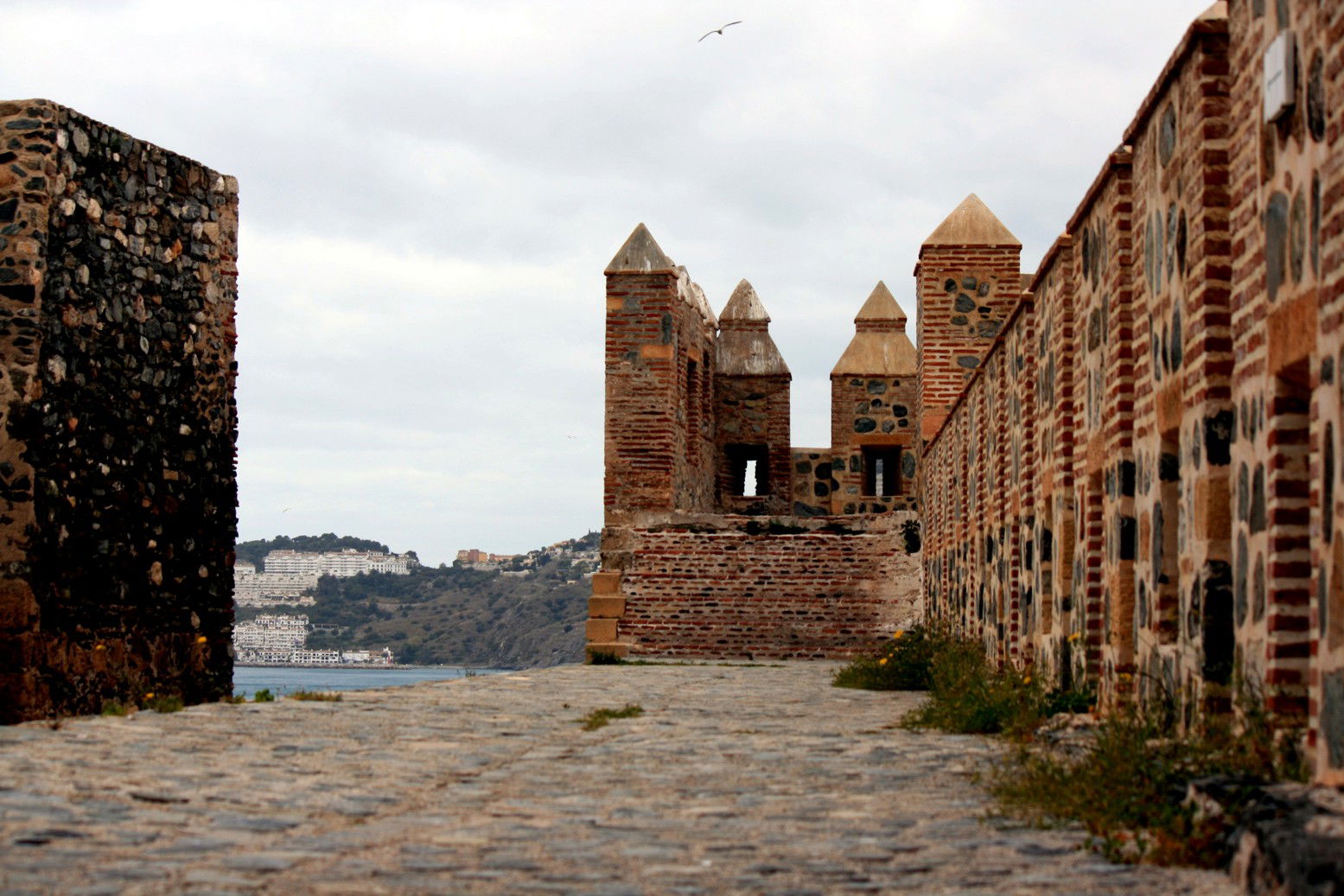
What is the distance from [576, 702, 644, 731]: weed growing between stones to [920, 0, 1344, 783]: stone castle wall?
102 inches

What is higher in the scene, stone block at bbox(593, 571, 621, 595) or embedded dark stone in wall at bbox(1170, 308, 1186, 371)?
embedded dark stone in wall at bbox(1170, 308, 1186, 371)

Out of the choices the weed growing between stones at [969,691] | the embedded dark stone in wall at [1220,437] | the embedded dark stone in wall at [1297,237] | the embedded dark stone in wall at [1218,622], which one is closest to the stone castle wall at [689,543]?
the weed growing between stones at [969,691]

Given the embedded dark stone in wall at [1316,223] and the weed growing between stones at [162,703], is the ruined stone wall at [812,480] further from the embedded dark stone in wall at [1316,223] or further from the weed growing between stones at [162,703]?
the embedded dark stone in wall at [1316,223]

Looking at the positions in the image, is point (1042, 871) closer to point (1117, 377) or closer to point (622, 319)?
point (1117, 377)

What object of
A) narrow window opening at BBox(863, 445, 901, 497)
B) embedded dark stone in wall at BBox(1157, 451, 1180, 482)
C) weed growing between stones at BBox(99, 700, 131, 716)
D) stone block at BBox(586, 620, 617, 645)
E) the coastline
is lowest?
the coastline

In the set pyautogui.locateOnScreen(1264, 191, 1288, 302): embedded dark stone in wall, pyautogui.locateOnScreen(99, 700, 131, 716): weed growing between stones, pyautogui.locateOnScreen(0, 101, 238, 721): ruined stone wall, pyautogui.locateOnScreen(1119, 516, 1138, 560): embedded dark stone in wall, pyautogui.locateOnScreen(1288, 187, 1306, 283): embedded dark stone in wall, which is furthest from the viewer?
pyautogui.locateOnScreen(99, 700, 131, 716): weed growing between stones

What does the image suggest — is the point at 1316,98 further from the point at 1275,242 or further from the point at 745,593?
the point at 745,593

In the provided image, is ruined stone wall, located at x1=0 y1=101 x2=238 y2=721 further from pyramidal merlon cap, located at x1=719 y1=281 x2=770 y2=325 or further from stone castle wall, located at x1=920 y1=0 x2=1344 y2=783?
pyramidal merlon cap, located at x1=719 y1=281 x2=770 y2=325

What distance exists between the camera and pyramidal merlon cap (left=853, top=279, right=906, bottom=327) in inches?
1154

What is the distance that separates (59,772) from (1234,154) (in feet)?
16.5

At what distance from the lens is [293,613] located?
88062mm

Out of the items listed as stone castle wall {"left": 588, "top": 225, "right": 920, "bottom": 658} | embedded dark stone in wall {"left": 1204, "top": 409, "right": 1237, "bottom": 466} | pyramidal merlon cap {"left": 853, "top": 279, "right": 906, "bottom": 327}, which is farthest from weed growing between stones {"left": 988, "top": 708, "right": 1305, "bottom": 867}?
pyramidal merlon cap {"left": 853, "top": 279, "right": 906, "bottom": 327}

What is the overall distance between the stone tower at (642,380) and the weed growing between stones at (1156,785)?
50.4 ft

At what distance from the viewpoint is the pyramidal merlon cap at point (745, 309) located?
1088 inches
